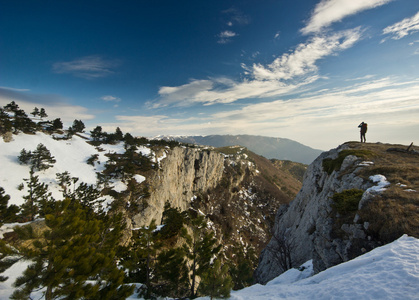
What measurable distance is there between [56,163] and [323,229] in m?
74.4

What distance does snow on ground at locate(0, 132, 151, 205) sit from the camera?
42.1m

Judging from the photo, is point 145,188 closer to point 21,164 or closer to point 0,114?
point 21,164

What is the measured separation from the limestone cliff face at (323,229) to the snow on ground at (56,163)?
47698mm

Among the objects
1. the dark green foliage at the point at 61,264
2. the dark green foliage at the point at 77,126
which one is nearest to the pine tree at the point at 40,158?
the dark green foliage at the point at 77,126

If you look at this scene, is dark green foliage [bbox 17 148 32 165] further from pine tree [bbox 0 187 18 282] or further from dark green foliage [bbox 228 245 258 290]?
dark green foliage [bbox 228 245 258 290]

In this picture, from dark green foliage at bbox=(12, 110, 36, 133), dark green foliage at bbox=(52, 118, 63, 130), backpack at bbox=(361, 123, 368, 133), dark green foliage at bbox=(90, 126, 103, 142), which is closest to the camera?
backpack at bbox=(361, 123, 368, 133)

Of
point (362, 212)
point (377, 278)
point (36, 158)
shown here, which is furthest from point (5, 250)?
point (36, 158)

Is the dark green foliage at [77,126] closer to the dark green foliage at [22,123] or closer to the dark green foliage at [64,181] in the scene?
the dark green foliage at [22,123]

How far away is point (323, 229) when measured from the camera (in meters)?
13.7

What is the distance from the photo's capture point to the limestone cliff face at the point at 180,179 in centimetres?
5869

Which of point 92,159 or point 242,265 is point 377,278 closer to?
point 242,265

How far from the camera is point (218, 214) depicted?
100 m

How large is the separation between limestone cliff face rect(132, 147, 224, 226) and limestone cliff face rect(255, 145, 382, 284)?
133 ft

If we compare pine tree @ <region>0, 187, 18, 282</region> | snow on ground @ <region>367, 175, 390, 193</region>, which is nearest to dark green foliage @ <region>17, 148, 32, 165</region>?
pine tree @ <region>0, 187, 18, 282</region>
